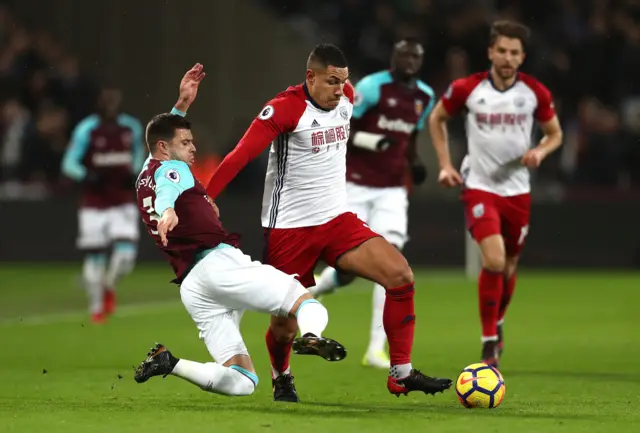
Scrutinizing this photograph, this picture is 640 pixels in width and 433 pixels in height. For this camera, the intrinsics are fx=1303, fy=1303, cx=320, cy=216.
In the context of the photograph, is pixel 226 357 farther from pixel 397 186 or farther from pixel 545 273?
pixel 545 273

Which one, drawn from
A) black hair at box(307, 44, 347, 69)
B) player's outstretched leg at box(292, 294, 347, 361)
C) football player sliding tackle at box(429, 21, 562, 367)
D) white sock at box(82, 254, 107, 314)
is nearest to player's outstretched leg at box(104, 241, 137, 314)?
white sock at box(82, 254, 107, 314)

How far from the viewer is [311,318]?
680cm

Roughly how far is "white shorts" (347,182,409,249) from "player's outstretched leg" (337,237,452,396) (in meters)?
2.75

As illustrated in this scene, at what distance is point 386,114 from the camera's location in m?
10.3

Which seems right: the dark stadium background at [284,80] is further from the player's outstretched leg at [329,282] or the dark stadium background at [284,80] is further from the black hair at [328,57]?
the black hair at [328,57]

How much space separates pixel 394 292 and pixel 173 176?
1.50 metres

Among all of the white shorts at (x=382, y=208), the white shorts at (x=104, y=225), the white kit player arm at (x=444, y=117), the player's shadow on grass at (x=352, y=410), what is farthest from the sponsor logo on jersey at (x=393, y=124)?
the white shorts at (x=104, y=225)

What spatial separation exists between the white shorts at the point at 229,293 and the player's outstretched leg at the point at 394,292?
555 millimetres

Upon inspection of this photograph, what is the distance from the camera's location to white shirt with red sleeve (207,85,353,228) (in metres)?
7.63

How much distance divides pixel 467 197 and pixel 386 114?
3.23 feet

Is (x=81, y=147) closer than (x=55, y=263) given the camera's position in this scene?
Yes

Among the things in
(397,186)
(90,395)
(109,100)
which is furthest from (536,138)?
(90,395)

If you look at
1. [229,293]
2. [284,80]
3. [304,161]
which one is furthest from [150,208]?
[284,80]

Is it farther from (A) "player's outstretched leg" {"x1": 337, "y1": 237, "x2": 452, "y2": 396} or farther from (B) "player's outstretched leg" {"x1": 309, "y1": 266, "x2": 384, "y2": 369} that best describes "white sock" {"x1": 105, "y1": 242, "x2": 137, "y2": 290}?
(A) "player's outstretched leg" {"x1": 337, "y1": 237, "x2": 452, "y2": 396}
